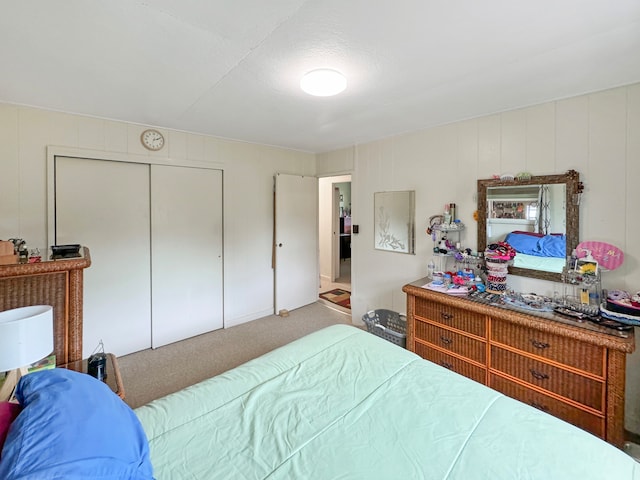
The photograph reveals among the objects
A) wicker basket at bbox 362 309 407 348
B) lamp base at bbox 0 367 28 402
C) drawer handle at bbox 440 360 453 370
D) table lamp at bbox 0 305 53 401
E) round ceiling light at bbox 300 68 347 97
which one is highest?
round ceiling light at bbox 300 68 347 97

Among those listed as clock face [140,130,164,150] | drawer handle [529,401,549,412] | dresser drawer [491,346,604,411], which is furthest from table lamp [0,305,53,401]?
drawer handle [529,401,549,412]

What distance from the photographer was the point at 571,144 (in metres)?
2.11

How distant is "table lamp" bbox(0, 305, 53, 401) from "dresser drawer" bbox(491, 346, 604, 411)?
2.57 metres

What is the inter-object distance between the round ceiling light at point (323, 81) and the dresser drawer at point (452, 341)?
1.97 m

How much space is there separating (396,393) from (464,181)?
2.11m

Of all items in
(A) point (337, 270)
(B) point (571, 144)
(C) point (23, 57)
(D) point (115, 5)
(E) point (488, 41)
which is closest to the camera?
(D) point (115, 5)

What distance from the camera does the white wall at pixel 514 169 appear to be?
1.91 meters

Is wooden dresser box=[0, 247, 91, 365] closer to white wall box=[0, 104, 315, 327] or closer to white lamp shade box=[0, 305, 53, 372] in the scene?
white lamp shade box=[0, 305, 53, 372]

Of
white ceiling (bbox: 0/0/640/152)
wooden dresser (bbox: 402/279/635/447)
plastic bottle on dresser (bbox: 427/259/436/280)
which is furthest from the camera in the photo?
plastic bottle on dresser (bbox: 427/259/436/280)

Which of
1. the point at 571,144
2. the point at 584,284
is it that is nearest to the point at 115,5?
the point at 571,144

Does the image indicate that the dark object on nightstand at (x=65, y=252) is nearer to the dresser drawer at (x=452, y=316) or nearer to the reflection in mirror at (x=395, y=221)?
the dresser drawer at (x=452, y=316)

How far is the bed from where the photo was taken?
0.90m

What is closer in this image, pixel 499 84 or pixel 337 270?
pixel 499 84

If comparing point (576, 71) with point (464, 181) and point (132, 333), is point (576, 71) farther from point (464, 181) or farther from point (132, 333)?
point (132, 333)
